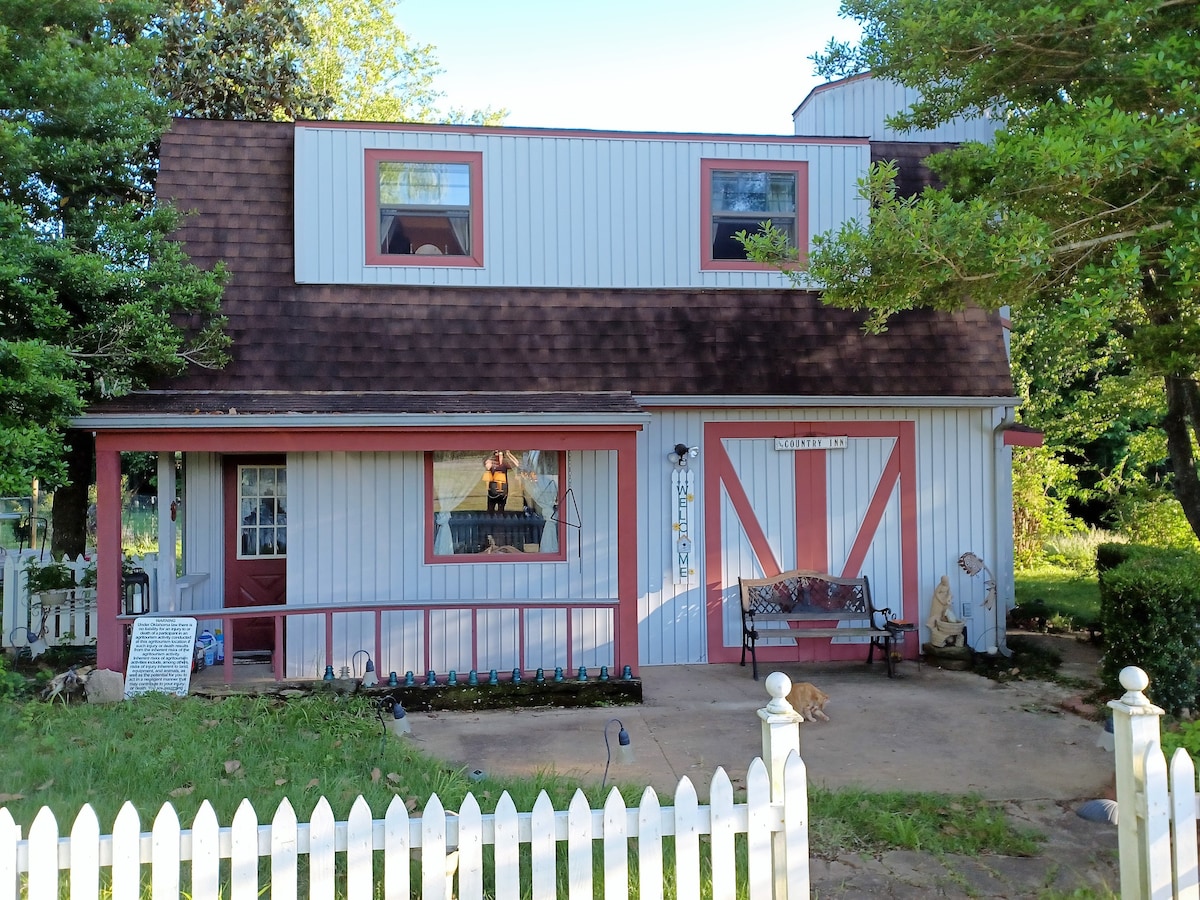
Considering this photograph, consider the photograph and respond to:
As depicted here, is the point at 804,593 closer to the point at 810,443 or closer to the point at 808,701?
the point at 810,443

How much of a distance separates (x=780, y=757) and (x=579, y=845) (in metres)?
0.81

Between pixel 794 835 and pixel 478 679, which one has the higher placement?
pixel 794 835

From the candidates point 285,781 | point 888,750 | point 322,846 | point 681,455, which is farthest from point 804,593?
point 322,846

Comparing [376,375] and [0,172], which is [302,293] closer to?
[376,375]

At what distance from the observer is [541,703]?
8.12 meters

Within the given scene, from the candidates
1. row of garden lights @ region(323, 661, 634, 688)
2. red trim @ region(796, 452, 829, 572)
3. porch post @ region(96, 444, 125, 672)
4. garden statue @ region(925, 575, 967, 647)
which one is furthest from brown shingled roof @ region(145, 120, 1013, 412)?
row of garden lights @ region(323, 661, 634, 688)

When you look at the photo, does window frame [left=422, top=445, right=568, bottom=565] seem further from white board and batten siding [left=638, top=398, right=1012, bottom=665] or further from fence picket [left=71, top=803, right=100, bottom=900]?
fence picket [left=71, top=803, right=100, bottom=900]

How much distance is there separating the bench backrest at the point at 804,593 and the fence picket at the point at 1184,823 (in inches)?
246

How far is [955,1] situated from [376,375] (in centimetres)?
610

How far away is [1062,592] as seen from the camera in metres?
14.5

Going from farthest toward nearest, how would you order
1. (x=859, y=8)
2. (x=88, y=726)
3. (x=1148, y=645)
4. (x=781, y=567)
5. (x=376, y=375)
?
(x=781, y=567), (x=376, y=375), (x=859, y=8), (x=1148, y=645), (x=88, y=726)

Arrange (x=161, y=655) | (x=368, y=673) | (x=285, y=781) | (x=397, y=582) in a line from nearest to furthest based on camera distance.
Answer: (x=285, y=781), (x=161, y=655), (x=368, y=673), (x=397, y=582)

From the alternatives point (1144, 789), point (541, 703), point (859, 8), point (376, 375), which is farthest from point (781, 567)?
point (1144, 789)

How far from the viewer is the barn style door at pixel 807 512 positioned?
33.0 ft
